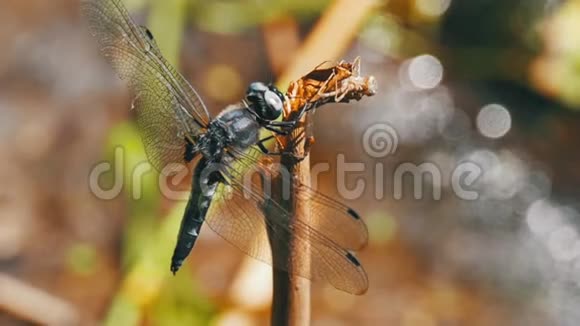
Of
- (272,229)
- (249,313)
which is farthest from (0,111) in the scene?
(272,229)

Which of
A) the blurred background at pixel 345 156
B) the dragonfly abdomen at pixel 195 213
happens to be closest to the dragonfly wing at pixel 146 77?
the dragonfly abdomen at pixel 195 213

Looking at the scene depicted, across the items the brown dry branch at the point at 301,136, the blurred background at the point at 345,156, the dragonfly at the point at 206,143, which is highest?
the blurred background at the point at 345,156

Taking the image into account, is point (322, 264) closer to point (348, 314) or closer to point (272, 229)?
point (272, 229)

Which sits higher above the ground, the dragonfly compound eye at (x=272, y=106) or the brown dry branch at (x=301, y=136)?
the dragonfly compound eye at (x=272, y=106)

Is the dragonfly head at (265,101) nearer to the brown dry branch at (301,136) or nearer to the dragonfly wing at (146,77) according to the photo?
the dragonfly wing at (146,77)

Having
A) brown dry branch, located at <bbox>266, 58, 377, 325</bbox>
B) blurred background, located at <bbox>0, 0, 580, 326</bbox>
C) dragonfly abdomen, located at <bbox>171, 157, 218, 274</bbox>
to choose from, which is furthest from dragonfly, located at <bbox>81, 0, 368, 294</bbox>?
blurred background, located at <bbox>0, 0, 580, 326</bbox>

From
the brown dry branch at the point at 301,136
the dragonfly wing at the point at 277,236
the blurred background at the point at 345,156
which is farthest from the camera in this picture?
the blurred background at the point at 345,156
